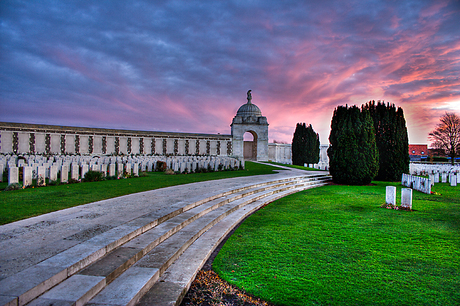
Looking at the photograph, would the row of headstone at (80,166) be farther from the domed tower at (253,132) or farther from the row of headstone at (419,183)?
the domed tower at (253,132)

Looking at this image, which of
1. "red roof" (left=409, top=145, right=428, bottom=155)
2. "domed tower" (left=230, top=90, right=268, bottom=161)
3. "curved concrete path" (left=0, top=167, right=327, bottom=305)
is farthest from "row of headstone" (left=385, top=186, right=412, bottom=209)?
"red roof" (left=409, top=145, right=428, bottom=155)

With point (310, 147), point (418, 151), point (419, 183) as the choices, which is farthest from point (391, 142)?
point (418, 151)

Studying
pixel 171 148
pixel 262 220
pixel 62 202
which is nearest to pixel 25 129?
pixel 171 148

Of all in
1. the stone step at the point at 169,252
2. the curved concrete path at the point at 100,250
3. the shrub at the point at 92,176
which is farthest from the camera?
the shrub at the point at 92,176

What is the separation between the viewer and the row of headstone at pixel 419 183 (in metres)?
9.14

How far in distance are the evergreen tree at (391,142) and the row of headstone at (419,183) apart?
315cm

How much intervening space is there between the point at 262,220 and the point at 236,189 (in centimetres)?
258

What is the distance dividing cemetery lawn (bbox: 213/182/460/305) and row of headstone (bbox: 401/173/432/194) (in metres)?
3.86

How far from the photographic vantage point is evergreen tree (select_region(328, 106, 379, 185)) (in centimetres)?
1221

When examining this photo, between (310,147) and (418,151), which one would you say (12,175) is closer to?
(310,147)

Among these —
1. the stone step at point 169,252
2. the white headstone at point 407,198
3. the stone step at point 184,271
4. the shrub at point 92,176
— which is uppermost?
the shrub at point 92,176

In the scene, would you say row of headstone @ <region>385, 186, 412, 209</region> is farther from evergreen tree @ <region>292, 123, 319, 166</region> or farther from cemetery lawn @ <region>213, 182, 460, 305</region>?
evergreen tree @ <region>292, 123, 319, 166</region>

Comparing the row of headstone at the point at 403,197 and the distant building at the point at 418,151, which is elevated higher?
the distant building at the point at 418,151

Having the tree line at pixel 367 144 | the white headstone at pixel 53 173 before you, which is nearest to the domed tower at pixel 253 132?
the tree line at pixel 367 144
